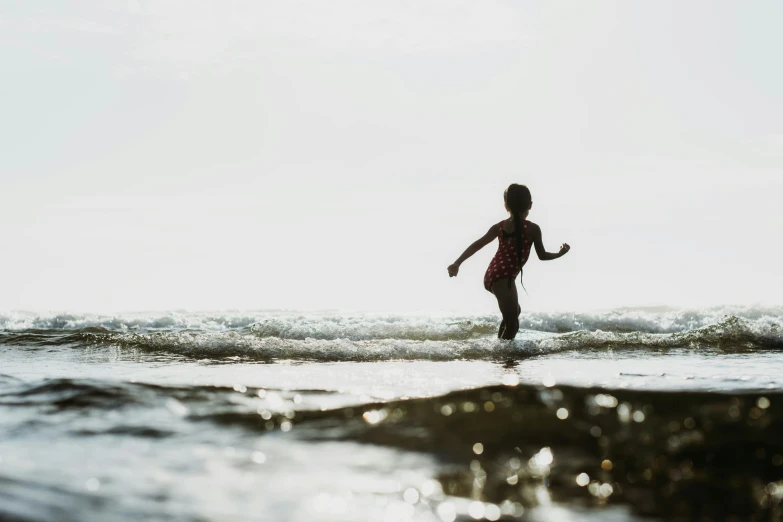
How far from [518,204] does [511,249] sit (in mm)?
578

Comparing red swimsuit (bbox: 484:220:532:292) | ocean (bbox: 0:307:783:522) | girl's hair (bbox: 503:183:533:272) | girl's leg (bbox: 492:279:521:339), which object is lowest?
ocean (bbox: 0:307:783:522)

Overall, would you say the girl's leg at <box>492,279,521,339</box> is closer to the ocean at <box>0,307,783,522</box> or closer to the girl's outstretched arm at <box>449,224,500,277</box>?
the girl's outstretched arm at <box>449,224,500,277</box>

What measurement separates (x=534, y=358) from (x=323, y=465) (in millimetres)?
5189

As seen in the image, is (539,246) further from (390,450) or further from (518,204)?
(390,450)

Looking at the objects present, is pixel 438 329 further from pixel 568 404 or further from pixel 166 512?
pixel 166 512

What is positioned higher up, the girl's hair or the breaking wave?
the girl's hair

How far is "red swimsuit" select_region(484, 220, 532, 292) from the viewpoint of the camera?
26.7 feet

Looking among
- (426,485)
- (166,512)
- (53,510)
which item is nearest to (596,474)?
(426,485)

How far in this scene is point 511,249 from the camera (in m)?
8.16

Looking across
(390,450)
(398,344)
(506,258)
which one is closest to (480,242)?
(506,258)

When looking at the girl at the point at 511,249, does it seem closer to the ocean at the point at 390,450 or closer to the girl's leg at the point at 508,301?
the girl's leg at the point at 508,301

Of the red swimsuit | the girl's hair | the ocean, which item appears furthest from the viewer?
the red swimsuit

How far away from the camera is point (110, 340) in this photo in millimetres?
9438

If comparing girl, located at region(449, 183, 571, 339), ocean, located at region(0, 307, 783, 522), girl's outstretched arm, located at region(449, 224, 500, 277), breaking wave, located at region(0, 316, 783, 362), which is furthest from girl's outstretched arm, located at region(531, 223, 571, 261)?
ocean, located at region(0, 307, 783, 522)
